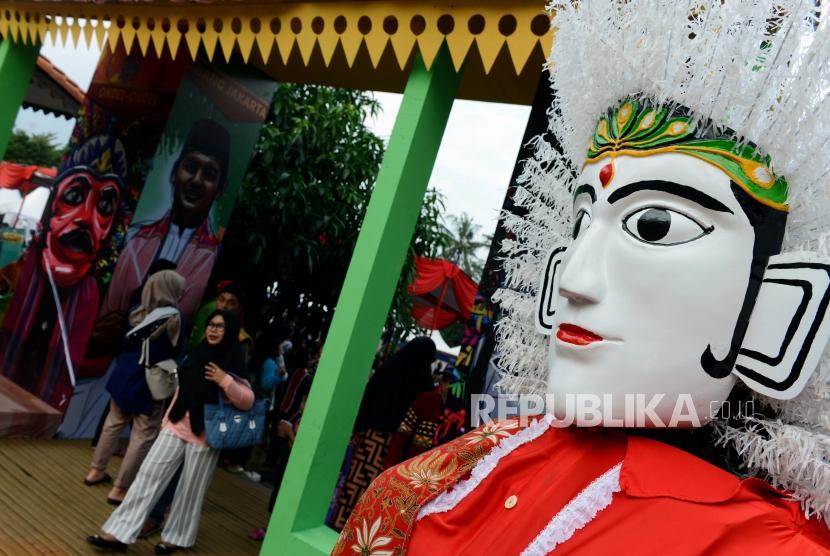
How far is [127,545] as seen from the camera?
11.9ft

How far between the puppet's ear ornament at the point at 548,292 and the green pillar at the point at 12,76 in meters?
4.67

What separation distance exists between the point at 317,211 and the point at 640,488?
542 cm

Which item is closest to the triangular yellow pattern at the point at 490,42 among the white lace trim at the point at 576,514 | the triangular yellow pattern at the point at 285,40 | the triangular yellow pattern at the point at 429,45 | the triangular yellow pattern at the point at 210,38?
the triangular yellow pattern at the point at 429,45

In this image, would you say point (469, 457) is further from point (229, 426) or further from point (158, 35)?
point (158, 35)

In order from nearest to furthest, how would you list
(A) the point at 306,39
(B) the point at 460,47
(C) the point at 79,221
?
(B) the point at 460,47
(A) the point at 306,39
(C) the point at 79,221

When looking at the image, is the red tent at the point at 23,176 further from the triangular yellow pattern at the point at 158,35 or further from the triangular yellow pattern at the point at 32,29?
the triangular yellow pattern at the point at 158,35

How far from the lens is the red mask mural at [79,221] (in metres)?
5.30

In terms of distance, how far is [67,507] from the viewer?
13.1ft

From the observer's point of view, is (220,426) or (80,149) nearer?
(220,426)

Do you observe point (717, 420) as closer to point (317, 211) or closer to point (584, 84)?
point (584, 84)

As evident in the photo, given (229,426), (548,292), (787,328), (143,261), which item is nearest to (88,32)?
(143,261)

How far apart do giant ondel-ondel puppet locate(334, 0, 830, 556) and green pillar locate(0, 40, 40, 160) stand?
4.93 metres

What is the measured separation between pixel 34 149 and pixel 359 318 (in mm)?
32869

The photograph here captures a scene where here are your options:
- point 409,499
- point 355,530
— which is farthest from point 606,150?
point 355,530
